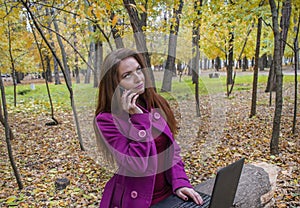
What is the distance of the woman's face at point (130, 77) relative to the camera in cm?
147

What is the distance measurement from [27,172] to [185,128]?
11.8 ft

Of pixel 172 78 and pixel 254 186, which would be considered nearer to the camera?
pixel 172 78

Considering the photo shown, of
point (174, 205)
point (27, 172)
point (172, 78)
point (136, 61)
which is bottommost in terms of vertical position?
point (27, 172)

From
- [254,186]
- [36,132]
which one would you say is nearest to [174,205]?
[254,186]

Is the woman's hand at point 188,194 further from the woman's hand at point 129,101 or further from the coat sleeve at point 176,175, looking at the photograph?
A: the woman's hand at point 129,101

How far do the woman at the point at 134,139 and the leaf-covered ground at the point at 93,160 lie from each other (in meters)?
0.44

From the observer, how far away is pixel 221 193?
51.7 inches

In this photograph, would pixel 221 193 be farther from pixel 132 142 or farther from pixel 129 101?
pixel 129 101

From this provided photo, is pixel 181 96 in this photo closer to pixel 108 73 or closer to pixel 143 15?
pixel 108 73

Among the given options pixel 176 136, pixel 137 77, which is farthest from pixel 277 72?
pixel 137 77

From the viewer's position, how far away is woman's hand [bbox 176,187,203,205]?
152 cm

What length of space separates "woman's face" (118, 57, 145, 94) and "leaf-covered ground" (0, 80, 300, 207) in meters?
0.52

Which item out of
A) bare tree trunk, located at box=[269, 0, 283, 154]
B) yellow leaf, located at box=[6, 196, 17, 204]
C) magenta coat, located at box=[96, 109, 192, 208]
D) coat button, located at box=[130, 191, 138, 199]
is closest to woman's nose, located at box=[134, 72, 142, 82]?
magenta coat, located at box=[96, 109, 192, 208]

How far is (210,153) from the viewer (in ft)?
15.6
